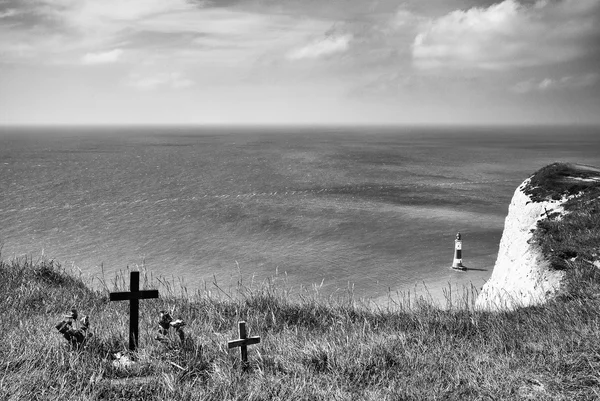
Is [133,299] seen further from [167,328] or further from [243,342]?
[243,342]

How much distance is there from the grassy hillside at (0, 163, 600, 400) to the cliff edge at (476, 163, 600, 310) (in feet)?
6.35

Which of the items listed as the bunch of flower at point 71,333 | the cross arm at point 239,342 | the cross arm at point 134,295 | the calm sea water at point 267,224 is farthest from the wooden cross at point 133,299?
the calm sea water at point 267,224

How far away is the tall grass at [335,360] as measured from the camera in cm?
542

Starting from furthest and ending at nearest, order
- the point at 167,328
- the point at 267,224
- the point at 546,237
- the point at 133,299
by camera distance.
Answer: the point at 267,224
the point at 546,237
the point at 133,299
the point at 167,328

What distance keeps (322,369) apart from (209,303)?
13.3 feet

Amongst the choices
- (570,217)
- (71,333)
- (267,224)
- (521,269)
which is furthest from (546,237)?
(267,224)

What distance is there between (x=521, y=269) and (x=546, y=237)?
1.22m

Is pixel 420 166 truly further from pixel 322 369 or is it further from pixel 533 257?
pixel 322 369

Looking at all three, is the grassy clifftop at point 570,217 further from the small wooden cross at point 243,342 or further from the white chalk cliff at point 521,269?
the small wooden cross at point 243,342

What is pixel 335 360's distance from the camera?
620 centimetres

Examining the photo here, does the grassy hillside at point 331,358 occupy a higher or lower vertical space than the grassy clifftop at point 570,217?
lower

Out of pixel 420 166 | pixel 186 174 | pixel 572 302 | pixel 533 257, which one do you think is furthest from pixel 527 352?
pixel 420 166

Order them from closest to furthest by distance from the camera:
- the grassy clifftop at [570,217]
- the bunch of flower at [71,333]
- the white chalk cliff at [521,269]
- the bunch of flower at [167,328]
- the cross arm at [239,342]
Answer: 1. the cross arm at [239,342]
2. the bunch of flower at [71,333]
3. the bunch of flower at [167,328]
4. the white chalk cliff at [521,269]
5. the grassy clifftop at [570,217]

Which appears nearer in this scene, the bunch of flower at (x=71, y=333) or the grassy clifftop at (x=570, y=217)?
the bunch of flower at (x=71, y=333)
